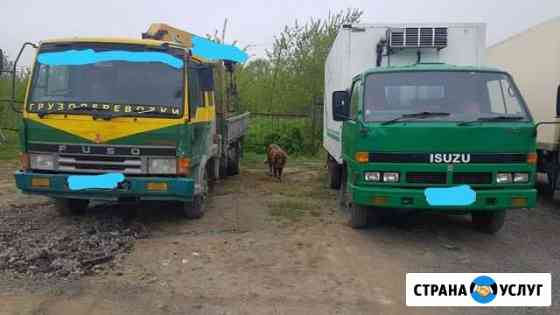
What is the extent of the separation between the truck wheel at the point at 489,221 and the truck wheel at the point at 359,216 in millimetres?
1529

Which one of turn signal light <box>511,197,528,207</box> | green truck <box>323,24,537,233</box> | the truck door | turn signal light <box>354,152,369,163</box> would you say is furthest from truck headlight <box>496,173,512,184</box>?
the truck door

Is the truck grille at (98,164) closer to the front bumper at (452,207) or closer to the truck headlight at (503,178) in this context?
the front bumper at (452,207)

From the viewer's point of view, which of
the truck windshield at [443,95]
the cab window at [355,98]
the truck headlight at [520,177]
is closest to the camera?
the truck headlight at [520,177]

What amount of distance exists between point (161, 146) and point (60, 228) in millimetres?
1682

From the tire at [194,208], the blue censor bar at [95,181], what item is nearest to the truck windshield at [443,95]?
the tire at [194,208]

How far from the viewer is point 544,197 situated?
1012 cm

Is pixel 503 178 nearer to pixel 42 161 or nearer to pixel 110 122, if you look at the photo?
pixel 110 122

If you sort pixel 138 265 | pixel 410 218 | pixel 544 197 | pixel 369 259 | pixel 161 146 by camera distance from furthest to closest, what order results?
pixel 544 197
pixel 410 218
pixel 161 146
pixel 369 259
pixel 138 265

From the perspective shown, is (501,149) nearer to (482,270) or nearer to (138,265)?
(482,270)

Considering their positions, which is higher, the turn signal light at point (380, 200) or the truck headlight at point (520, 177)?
the truck headlight at point (520, 177)

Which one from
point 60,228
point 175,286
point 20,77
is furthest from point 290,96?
point 175,286

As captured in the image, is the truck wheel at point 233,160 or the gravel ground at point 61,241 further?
the truck wheel at point 233,160

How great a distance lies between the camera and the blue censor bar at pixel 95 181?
20.4 ft

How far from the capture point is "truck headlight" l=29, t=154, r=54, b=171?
6.33 meters
